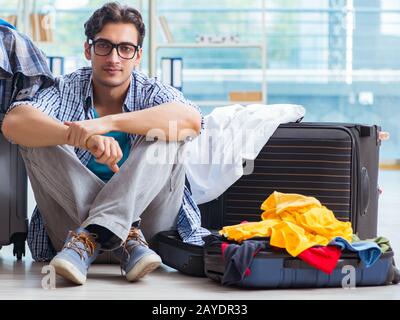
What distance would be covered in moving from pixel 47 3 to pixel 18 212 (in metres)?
4.53

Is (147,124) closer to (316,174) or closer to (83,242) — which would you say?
(83,242)

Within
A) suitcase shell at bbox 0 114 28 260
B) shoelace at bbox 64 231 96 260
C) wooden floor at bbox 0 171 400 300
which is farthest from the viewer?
suitcase shell at bbox 0 114 28 260

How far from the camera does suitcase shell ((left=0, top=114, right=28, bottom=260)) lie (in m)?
2.38

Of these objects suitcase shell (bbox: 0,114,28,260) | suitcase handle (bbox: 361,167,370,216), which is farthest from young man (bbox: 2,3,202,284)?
suitcase handle (bbox: 361,167,370,216)

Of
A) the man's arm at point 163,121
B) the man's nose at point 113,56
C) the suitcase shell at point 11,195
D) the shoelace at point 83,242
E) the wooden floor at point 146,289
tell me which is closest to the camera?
the wooden floor at point 146,289

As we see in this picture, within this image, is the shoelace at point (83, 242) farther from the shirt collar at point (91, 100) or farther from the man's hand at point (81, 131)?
the shirt collar at point (91, 100)

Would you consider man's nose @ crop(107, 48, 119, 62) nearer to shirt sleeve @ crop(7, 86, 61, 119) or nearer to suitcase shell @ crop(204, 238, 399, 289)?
shirt sleeve @ crop(7, 86, 61, 119)

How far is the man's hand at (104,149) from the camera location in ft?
6.84

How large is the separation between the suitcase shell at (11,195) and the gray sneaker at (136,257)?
0.35m

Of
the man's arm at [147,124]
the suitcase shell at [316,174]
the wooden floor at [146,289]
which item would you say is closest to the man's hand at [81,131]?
the man's arm at [147,124]

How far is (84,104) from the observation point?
2.31 meters

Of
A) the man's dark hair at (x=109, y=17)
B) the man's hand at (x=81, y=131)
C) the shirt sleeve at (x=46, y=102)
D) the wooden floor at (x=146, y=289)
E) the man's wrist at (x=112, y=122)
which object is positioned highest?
the man's dark hair at (x=109, y=17)

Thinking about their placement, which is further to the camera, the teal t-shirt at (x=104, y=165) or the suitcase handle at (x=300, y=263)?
the teal t-shirt at (x=104, y=165)

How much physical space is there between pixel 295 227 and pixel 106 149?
476 mm
